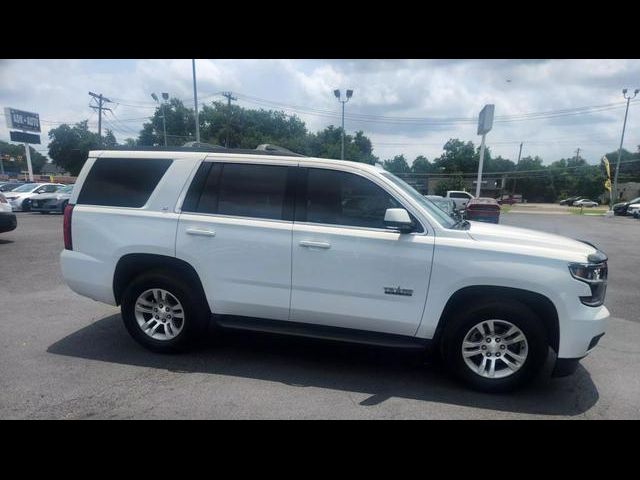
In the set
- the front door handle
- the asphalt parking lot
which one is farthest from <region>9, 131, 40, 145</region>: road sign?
the front door handle

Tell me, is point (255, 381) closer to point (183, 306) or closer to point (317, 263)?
point (183, 306)

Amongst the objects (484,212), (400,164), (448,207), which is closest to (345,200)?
(448,207)

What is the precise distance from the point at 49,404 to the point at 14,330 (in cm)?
211

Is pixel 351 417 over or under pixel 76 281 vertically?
under

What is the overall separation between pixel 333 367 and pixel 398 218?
1.68 metres

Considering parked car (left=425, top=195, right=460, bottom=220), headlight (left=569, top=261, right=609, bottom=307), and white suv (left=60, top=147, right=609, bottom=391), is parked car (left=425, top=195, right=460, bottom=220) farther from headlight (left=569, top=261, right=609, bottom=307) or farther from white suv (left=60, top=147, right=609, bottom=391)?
headlight (left=569, top=261, right=609, bottom=307)

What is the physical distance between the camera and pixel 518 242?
3.50 m

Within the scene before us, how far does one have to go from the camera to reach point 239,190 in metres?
3.96

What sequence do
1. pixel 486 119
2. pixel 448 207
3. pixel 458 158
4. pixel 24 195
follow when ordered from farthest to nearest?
pixel 458 158, pixel 486 119, pixel 24 195, pixel 448 207

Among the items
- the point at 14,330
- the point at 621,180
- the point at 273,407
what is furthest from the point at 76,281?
the point at 621,180

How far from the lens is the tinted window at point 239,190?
389cm

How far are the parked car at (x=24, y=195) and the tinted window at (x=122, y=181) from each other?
21.4m

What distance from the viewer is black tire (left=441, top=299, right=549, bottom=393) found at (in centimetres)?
340
